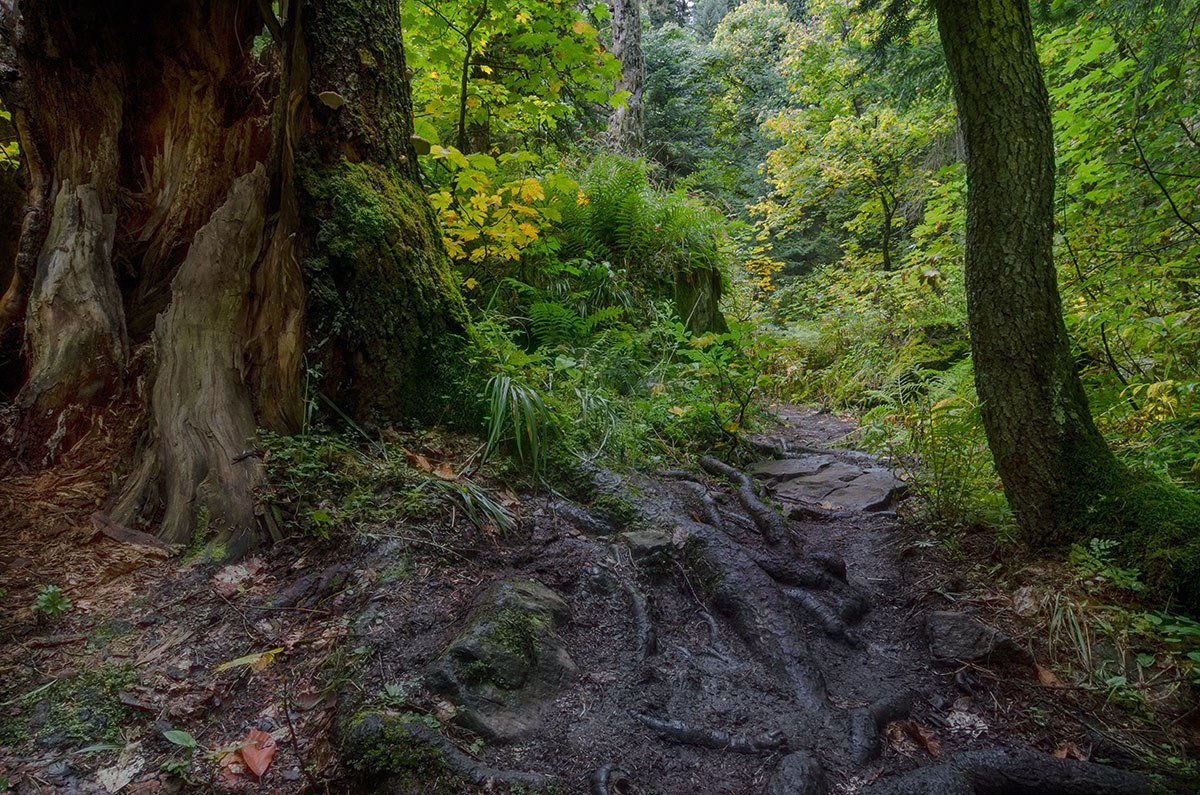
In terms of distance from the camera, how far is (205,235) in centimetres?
290

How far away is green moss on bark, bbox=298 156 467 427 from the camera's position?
301 cm

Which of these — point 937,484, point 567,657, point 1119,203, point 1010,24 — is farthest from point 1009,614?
point 1119,203

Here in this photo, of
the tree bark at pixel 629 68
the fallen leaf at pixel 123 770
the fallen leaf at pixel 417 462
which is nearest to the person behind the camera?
the fallen leaf at pixel 123 770

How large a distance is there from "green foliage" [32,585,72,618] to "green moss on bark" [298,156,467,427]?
4.45 ft

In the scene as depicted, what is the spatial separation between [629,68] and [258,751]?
10650mm

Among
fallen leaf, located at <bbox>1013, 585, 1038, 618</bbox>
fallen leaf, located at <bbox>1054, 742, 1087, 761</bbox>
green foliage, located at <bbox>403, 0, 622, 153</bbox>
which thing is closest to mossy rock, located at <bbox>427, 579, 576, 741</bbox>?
fallen leaf, located at <bbox>1054, 742, 1087, 761</bbox>

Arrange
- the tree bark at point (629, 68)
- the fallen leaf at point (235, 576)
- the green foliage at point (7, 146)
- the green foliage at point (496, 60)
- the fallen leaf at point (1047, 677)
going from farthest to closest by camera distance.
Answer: the tree bark at point (629, 68)
the green foliage at point (496, 60)
the green foliage at point (7, 146)
the fallen leaf at point (1047, 677)
the fallen leaf at point (235, 576)

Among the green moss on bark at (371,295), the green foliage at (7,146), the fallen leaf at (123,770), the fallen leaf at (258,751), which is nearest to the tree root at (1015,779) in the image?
the fallen leaf at (258,751)

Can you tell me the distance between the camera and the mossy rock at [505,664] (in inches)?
77.6

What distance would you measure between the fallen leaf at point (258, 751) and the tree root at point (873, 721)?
2.14 meters

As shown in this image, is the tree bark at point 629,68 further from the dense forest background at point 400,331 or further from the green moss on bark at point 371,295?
the green moss on bark at point 371,295

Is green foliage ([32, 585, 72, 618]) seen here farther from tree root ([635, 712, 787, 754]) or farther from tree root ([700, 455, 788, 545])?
tree root ([700, 455, 788, 545])

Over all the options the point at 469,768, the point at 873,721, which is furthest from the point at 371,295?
the point at 873,721

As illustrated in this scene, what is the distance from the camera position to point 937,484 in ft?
12.1
